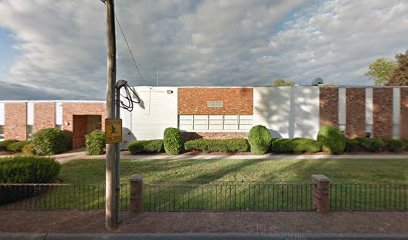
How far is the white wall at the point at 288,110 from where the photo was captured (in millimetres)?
15961

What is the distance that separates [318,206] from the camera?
4.77 meters

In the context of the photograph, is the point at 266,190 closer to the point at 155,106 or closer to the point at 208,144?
the point at 208,144

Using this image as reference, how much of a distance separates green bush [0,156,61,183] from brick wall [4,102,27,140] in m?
13.1

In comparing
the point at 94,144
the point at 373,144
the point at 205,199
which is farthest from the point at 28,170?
the point at 373,144

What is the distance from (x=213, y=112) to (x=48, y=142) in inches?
454

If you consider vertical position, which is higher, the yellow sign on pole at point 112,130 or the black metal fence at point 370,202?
the yellow sign on pole at point 112,130

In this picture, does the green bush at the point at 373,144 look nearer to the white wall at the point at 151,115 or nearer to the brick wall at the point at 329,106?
the brick wall at the point at 329,106

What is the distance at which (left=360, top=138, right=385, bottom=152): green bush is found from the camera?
45.3ft

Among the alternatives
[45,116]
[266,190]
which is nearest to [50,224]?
[266,190]

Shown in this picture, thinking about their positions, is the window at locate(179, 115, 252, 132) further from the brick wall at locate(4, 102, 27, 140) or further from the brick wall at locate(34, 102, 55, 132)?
the brick wall at locate(4, 102, 27, 140)

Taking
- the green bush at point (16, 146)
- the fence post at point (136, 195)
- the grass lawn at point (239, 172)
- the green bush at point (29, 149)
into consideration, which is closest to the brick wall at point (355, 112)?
the grass lawn at point (239, 172)

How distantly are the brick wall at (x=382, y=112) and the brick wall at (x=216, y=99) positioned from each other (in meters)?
9.12

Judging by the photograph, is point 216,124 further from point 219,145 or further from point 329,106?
point 329,106

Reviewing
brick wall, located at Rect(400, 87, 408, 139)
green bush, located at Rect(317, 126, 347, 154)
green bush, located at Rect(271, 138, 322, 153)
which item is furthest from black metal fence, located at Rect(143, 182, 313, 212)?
brick wall, located at Rect(400, 87, 408, 139)
